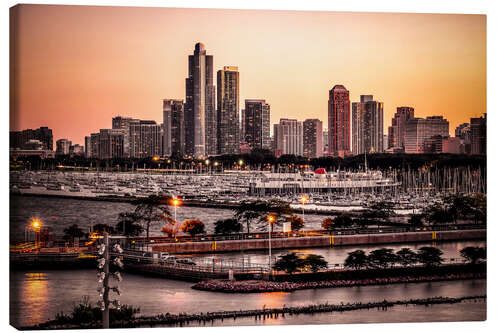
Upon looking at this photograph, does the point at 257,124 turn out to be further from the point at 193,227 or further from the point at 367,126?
the point at 193,227

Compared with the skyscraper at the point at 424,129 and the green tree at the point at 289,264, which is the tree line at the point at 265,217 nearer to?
the skyscraper at the point at 424,129

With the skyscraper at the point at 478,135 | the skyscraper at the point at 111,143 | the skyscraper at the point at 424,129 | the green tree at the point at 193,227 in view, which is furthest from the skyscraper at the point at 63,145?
the skyscraper at the point at 478,135

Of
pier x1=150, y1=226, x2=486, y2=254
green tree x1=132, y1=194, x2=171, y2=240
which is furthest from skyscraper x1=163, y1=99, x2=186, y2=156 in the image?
pier x1=150, y1=226, x2=486, y2=254

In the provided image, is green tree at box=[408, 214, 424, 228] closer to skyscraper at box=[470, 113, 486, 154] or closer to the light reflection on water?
the light reflection on water

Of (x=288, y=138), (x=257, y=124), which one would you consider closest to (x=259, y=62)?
(x=257, y=124)

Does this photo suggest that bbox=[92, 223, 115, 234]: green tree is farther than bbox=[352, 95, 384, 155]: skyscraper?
Yes

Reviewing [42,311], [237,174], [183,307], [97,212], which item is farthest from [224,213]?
[42,311]
